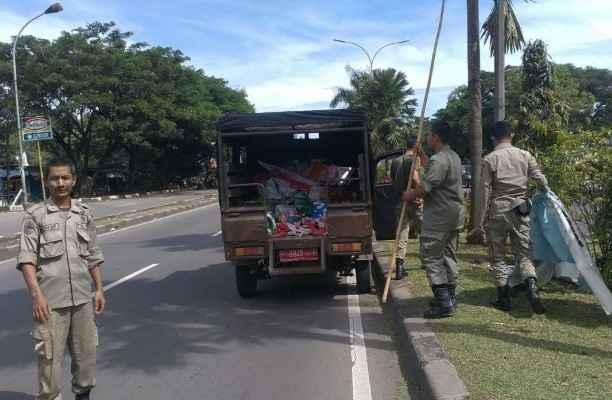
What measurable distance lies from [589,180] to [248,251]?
150 inches

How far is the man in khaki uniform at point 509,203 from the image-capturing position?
594 cm

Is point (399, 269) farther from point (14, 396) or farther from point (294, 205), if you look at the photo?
point (14, 396)

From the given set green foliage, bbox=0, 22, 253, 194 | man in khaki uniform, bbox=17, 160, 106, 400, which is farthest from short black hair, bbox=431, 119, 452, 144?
green foliage, bbox=0, 22, 253, 194

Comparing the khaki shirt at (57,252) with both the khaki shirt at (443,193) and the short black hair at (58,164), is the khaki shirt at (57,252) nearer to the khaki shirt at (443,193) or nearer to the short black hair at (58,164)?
the short black hair at (58,164)

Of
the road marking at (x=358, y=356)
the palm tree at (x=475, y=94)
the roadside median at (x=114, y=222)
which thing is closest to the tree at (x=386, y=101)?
the roadside median at (x=114, y=222)

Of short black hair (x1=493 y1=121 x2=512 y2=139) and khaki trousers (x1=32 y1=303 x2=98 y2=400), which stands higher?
short black hair (x1=493 y1=121 x2=512 y2=139)

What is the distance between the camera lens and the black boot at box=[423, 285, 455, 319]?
232 inches

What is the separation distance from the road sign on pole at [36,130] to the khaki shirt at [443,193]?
512 inches

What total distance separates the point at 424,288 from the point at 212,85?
55467 millimetres

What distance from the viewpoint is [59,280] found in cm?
384

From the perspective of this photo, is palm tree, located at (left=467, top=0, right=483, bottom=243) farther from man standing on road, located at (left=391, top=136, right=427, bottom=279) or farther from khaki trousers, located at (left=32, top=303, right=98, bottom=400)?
khaki trousers, located at (left=32, top=303, right=98, bottom=400)

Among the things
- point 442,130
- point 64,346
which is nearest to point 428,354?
point 442,130

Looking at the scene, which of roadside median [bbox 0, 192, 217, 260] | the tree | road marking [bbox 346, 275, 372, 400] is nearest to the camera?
road marking [bbox 346, 275, 372, 400]

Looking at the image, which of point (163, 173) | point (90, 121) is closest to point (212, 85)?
point (163, 173)
